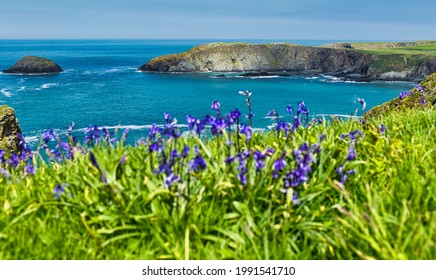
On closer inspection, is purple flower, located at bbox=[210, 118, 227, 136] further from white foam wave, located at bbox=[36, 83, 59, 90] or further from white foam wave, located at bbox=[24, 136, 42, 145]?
white foam wave, located at bbox=[36, 83, 59, 90]

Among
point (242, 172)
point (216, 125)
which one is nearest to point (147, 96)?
point (216, 125)

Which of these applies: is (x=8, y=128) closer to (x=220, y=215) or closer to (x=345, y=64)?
(x=220, y=215)

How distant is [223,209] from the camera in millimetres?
4352

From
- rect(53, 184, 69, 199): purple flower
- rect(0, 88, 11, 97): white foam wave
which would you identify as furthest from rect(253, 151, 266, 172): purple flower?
rect(0, 88, 11, 97): white foam wave

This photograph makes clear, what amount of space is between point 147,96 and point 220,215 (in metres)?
117

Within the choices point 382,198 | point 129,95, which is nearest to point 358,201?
point 382,198

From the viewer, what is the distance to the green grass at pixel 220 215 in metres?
3.75

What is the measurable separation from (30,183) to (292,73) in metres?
192

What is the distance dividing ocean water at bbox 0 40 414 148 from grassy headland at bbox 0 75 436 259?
64.0 m

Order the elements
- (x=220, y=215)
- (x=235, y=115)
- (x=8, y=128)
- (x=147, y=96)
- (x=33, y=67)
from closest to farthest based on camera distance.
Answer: (x=220, y=215), (x=235, y=115), (x=8, y=128), (x=147, y=96), (x=33, y=67)

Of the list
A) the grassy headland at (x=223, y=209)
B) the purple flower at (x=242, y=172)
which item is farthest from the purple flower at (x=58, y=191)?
the purple flower at (x=242, y=172)

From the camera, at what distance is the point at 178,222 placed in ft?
13.4
